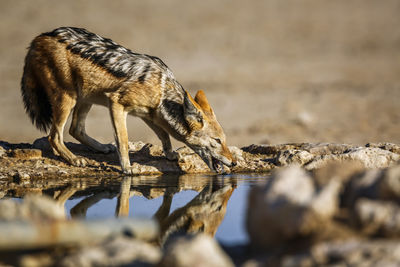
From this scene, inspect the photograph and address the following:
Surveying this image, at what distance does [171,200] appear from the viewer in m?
5.23

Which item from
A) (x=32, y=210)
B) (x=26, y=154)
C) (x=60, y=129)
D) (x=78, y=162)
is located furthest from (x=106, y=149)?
(x=32, y=210)

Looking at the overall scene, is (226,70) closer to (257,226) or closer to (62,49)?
(62,49)

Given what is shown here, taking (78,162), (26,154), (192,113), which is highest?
(192,113)

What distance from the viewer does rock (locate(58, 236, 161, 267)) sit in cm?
287

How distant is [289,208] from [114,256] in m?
1.01

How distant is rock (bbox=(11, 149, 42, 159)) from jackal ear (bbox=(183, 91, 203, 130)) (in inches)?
83.5

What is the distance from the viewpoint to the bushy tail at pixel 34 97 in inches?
289

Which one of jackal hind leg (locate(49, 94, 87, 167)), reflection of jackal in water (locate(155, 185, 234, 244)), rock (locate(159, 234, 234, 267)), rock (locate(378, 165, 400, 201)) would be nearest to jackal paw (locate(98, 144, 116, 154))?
jackal hind leg (locate(49, 94, 87, 167))

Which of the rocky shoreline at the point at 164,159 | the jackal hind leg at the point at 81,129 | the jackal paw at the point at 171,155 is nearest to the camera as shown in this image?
the rocky shoreline at the point at 164,159

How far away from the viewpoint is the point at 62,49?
705 cm

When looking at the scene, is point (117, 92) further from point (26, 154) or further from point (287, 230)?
point (287, 230)

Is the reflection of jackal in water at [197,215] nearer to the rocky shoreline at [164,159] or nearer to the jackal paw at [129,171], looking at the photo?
the jackal paw at [129,171]

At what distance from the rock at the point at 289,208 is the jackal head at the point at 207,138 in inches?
148

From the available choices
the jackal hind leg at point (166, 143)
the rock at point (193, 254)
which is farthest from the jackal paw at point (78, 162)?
the rock at point (193, 254)
